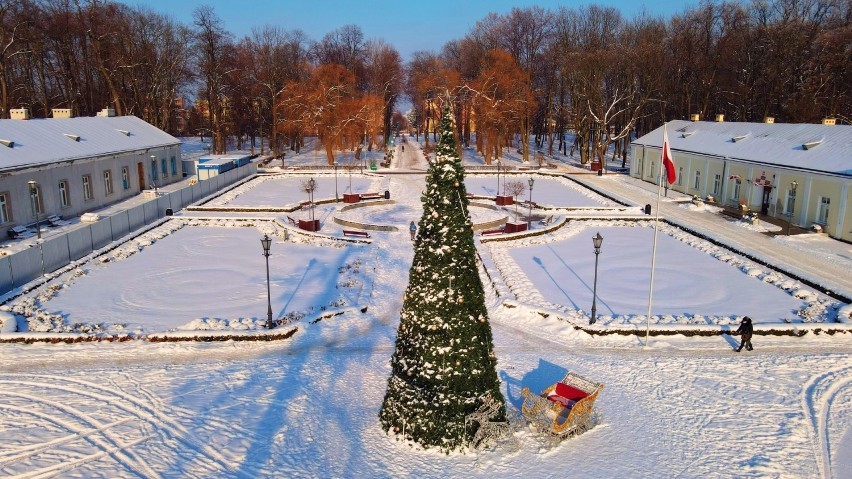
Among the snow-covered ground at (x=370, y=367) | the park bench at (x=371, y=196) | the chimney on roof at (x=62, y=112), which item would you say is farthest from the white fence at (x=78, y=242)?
the chimney on roof at (x=62, y=112)

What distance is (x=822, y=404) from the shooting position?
41.1 feet

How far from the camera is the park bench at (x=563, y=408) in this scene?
10.9m

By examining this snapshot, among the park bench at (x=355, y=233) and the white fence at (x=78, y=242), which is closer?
the white fence at (x=78, y=242)


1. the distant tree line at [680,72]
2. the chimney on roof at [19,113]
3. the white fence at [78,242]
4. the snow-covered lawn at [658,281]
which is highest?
the distant tree line at [680,72]

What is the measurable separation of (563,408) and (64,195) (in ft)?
98.6

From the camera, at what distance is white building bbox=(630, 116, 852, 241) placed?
27344mm

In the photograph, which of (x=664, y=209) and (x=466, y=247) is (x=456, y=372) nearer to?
(x=466, y=247)

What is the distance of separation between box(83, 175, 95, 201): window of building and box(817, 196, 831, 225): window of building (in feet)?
128

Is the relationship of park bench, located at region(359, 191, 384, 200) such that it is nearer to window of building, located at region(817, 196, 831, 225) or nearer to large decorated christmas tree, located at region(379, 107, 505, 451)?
window of building, located at region(817, 196, 831, 225)

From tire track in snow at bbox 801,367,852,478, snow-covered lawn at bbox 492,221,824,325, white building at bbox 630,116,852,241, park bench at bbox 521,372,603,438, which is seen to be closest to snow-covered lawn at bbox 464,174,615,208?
white building at bbox 630,116,852,241

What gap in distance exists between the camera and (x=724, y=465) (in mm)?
10266

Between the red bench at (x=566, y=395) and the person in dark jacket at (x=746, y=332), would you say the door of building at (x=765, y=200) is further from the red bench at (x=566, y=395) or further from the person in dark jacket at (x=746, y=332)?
the red bench at (x=566, y=395)

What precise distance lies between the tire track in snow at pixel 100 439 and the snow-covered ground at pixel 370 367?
0.04 m

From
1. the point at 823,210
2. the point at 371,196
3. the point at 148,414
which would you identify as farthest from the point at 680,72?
the point at 148,414
